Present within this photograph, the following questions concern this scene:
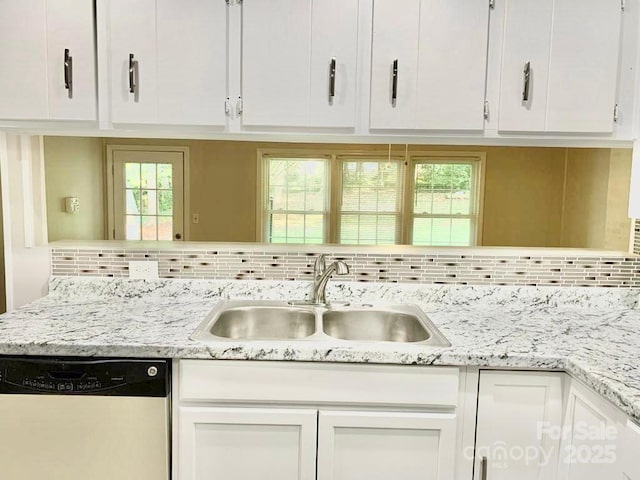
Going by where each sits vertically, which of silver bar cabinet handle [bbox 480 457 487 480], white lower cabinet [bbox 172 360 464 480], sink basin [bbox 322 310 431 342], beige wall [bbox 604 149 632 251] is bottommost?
silver bar cabinet handle [bbox 480 457 487 480]

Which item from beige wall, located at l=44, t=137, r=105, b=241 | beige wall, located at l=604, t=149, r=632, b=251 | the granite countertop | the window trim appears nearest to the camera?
the granite countertop

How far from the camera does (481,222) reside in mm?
5215

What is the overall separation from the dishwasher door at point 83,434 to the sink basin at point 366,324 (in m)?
0.68

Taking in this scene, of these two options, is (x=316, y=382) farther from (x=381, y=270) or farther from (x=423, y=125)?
(x=423, y=125)

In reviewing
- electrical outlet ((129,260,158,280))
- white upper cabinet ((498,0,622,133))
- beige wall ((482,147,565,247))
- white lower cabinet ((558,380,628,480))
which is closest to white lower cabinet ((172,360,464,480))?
white lower cabinet ((558,380,628,480))

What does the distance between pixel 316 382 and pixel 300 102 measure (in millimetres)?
948

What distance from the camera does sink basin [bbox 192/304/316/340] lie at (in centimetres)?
178

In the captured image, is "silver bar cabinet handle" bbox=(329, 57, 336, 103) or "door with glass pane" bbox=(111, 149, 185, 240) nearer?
"silver bar cabinet handle" bbox=(329, 57, 336, 103)

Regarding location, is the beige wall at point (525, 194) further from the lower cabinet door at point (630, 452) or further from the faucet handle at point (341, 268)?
the lower cabinet door at point (630, 452)

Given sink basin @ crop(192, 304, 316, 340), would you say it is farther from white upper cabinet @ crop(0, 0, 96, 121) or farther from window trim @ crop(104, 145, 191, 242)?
window trim @ crop(104, 145, 191, 242)

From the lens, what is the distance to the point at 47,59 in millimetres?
1604

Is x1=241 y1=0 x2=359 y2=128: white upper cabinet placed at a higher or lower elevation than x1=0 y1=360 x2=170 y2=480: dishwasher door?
higher

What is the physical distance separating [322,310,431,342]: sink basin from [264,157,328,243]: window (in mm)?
3429

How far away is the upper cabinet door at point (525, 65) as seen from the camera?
161cm
